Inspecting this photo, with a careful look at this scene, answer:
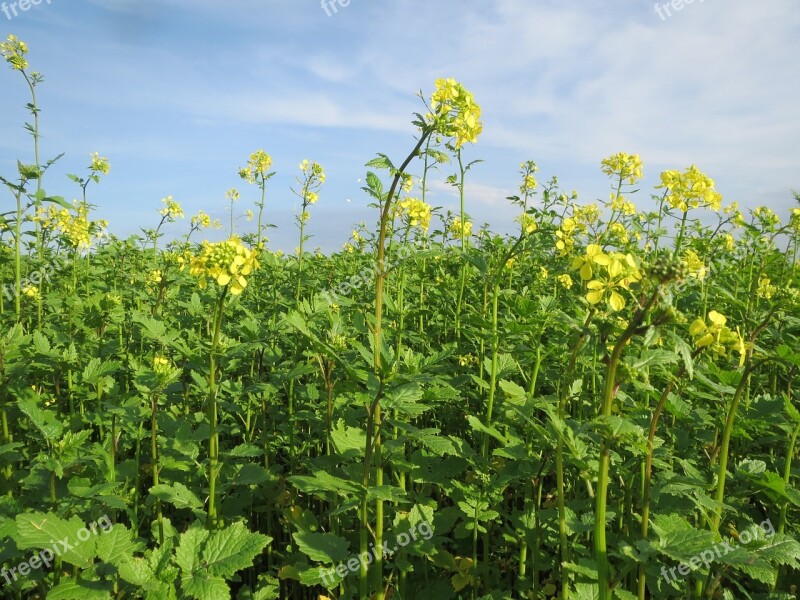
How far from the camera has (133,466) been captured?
2.87 metres

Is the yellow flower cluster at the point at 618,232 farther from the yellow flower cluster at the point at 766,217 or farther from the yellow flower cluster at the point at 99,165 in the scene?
the yellow flower cluster at the point at 99,165

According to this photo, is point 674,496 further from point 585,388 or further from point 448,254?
point 448,254

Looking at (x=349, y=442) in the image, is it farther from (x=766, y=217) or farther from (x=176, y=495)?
(x=766, y=217)

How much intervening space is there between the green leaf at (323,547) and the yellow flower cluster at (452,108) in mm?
1938

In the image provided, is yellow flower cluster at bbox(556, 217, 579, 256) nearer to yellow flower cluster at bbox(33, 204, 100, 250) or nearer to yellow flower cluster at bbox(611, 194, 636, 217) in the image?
yellow flower cluster at bbox(611, 194, 636, 217)

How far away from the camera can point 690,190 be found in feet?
12.9

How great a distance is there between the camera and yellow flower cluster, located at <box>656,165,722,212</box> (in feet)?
12.7

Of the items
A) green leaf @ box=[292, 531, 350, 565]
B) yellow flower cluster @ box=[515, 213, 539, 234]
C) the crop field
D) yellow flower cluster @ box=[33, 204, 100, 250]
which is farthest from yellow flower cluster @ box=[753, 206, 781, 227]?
yellow flower cluster @ box=[33, 204, 100, 250]

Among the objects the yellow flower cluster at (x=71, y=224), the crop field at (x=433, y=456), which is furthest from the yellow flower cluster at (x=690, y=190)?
the yellow flower cluster at (x=71, y=224)

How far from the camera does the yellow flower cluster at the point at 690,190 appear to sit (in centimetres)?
387

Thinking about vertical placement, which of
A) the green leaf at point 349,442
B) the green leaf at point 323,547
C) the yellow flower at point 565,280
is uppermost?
the yellow flower at point 565,280

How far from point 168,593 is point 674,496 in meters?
2.28

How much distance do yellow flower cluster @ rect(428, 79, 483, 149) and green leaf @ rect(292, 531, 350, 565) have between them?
1938 millimetres

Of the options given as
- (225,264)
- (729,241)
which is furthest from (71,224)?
(729,241)
